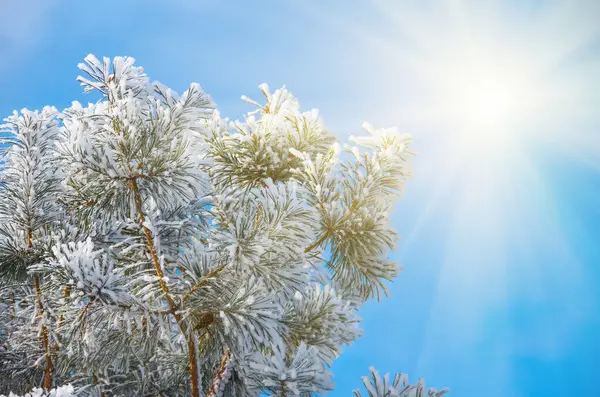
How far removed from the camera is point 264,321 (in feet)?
9.00

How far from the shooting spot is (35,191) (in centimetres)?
354

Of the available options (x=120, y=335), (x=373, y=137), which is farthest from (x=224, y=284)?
(x=373, y=137)

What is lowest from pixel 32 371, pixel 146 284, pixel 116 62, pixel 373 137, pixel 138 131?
pixel 32 371

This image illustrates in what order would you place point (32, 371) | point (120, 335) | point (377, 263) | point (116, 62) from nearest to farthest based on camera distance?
point (120, 335)
point (116, 62)
point (377, 263)
point (32, 371)

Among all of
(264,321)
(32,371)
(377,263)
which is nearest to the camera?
(264,321)

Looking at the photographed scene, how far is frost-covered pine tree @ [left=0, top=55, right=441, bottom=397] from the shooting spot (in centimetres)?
266

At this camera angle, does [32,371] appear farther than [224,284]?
Yes

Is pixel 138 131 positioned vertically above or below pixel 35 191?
above

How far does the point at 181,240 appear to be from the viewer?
3758 millimetres

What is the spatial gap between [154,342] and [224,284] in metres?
0.59

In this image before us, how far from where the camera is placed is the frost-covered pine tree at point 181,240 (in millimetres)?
2662

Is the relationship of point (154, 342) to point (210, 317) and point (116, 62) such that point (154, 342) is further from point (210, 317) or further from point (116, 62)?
point (116, 62)

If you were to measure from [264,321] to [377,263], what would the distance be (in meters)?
1.27

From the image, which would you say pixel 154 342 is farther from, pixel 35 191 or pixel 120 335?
pixel 35 191
